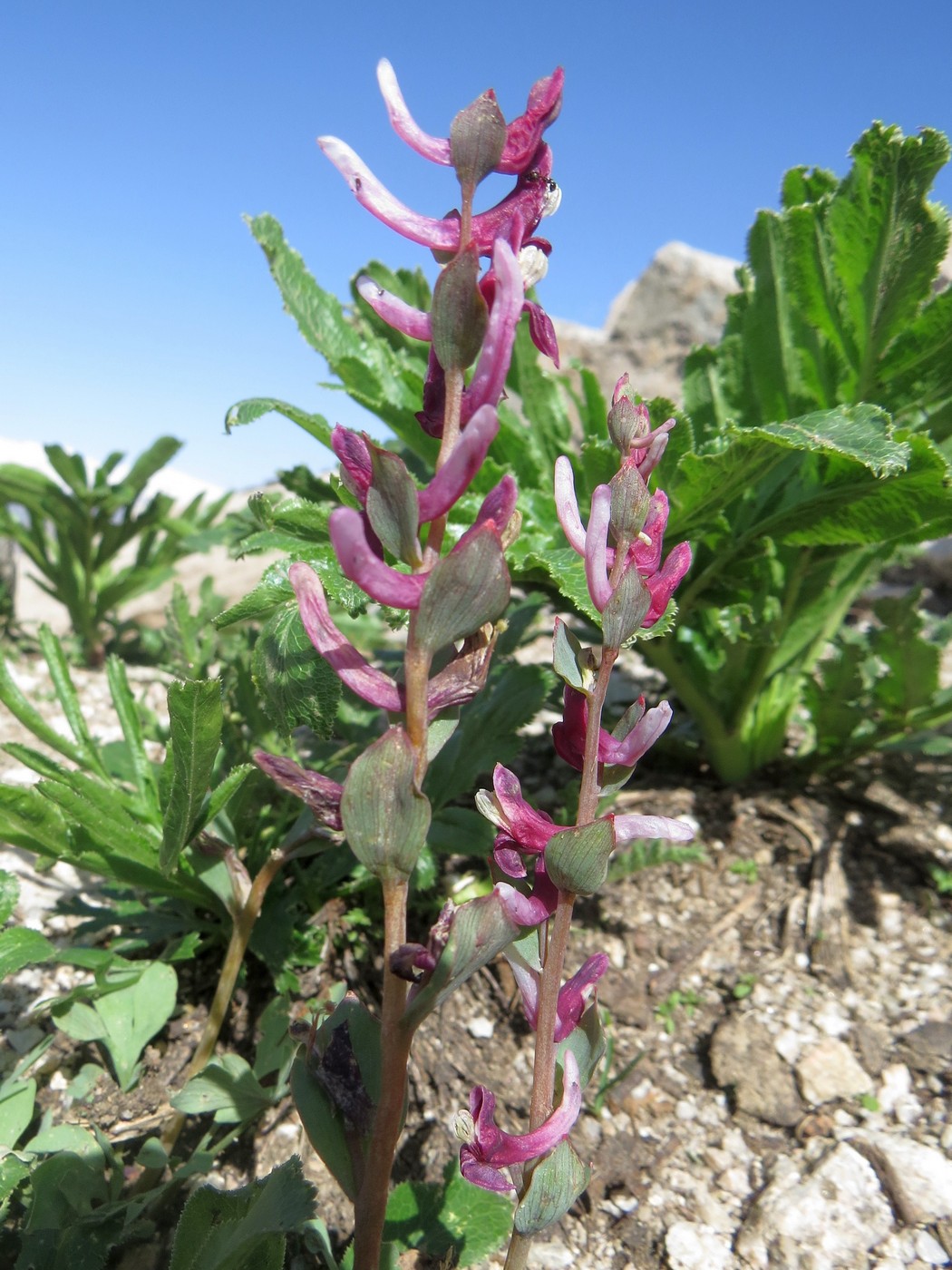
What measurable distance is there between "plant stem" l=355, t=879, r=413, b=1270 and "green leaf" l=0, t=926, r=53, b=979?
0.53 meters

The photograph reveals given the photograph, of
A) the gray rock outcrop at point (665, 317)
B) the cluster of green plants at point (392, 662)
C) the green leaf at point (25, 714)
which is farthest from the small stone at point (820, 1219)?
the gray rock outcrop at point (665, 317)

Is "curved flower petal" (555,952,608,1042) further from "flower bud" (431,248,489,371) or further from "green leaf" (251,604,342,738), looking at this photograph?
"flower bud" (431,248,489,371)

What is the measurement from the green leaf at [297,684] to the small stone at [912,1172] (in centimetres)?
95

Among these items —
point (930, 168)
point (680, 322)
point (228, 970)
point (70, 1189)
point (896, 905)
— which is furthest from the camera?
point (680, 322)

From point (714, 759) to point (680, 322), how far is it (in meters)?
5.04

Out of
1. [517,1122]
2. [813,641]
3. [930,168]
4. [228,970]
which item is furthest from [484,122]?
[813,641]

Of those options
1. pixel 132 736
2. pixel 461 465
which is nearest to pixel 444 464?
pixel 461 465

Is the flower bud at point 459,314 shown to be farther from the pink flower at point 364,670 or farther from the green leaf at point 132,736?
the green leaf at point 132,736

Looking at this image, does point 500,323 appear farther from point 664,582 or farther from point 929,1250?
point 929,1250

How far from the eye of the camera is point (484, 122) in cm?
66

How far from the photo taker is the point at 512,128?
716 mm

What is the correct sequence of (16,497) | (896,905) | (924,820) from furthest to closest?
1. (16,497)
2. (924,820)
3. (896,905)

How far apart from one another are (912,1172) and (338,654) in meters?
1.11

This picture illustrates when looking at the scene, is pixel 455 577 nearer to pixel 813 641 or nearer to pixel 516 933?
pixel 516 933
